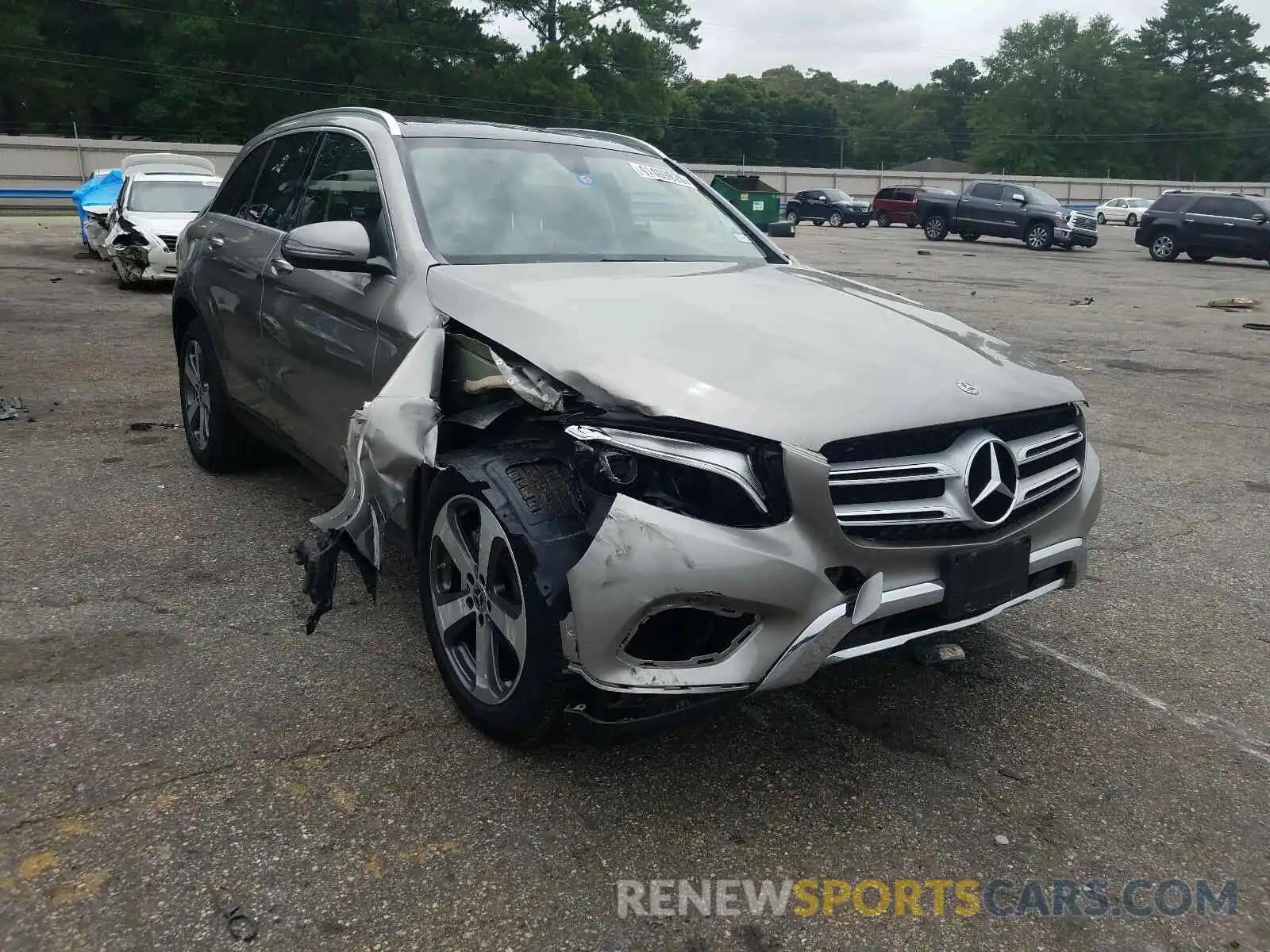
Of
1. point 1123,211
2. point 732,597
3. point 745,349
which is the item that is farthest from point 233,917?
point 1123,211

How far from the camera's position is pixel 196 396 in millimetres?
5531

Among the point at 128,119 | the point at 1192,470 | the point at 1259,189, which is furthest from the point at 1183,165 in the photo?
the point at 1192,470

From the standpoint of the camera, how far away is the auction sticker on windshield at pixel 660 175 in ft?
14.6

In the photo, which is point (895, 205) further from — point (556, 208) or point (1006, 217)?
point (556, 208)

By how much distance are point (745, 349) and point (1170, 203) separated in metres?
26.6

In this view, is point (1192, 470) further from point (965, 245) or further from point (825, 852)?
point (965, 245)

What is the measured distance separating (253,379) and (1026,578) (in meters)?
3.32

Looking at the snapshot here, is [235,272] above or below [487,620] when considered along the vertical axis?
above

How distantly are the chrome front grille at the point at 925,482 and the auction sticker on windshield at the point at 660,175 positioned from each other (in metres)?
2.14

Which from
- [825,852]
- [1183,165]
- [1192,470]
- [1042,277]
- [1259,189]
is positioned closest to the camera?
[825,852]

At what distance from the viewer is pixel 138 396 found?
748cm

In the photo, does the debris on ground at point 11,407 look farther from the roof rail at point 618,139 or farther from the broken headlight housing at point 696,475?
the broken headlight housing at point 696,475

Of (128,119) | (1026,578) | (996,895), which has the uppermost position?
(128,119)

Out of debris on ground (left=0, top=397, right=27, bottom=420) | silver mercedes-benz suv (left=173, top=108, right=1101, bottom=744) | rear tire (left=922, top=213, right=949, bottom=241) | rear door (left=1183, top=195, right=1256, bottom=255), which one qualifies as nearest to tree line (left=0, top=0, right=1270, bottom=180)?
rear tire (left=922, top=213, right=949, bottom=241)
